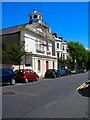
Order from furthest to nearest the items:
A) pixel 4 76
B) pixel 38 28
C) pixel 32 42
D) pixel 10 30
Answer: pixel 38 28 < pixel 32 42 < pixel 10 30 < pixel 4 76

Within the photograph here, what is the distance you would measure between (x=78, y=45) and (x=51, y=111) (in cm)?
4264

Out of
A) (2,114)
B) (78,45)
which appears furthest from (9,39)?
(78,45)

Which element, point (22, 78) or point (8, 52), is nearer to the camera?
point (22, 78)

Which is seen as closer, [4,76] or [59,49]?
[4,76]

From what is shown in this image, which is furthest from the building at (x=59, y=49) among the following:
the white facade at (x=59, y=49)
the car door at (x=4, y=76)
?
the car door at (x=4, y=76)

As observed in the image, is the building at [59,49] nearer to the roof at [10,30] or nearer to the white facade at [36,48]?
the white facade at [36,48]

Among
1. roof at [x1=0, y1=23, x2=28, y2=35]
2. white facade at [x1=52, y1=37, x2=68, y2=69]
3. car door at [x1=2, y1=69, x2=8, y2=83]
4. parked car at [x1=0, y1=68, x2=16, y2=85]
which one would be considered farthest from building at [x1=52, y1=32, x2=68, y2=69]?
car door at [x1=2, y1=69, x2=8, y2=83]

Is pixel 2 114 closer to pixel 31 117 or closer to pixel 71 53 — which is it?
pixel 31 117

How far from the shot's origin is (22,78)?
47.2 feet

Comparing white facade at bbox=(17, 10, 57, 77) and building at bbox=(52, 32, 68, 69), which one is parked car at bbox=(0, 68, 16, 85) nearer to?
white facade at bbox=(17, 10, 57, 77)

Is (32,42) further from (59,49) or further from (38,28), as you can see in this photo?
(59,49)

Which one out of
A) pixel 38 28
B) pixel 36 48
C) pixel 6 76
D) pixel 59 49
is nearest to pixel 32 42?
pixel 36 48

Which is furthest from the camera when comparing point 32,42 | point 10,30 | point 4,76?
point 32,42

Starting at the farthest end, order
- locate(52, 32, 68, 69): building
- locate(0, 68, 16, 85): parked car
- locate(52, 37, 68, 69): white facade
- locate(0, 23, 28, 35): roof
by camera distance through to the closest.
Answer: locate(52, 37, 68, 69): white facade → locate(52, 32, 68, 69): building → locate(0, 23, 28, 35): roof → locate(0, 68, 16, 85): parked car
